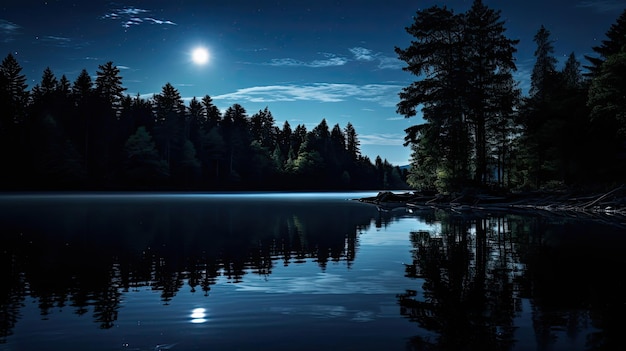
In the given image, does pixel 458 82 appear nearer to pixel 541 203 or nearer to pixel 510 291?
pixel 541 203

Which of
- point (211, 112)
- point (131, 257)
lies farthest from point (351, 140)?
point (131, 257)

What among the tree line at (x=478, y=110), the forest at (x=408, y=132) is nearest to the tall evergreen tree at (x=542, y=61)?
the forest at (x=408, y=132)

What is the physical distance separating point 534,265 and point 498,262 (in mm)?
873

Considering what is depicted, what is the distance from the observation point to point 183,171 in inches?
4397

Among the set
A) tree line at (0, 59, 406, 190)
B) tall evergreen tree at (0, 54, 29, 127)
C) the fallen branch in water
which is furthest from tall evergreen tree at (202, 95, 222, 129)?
the fallen branch in water

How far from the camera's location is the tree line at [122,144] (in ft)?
293

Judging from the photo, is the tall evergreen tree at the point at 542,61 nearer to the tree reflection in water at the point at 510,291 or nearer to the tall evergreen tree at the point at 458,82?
the tall evergreen tree at the point at 458,82

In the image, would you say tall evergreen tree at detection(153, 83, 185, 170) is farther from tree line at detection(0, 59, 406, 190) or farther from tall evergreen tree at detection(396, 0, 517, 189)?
Result: tall evergreen tree at detection(396, 0, 517, 189)

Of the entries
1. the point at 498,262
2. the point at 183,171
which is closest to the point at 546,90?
the point at 498,262

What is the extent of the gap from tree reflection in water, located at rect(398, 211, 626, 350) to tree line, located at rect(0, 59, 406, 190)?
89675 mm

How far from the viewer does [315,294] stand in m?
9.12

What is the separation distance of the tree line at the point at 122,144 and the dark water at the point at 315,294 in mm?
81528

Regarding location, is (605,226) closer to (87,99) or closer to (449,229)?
(449,229)

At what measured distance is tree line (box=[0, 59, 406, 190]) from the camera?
8944 cm
